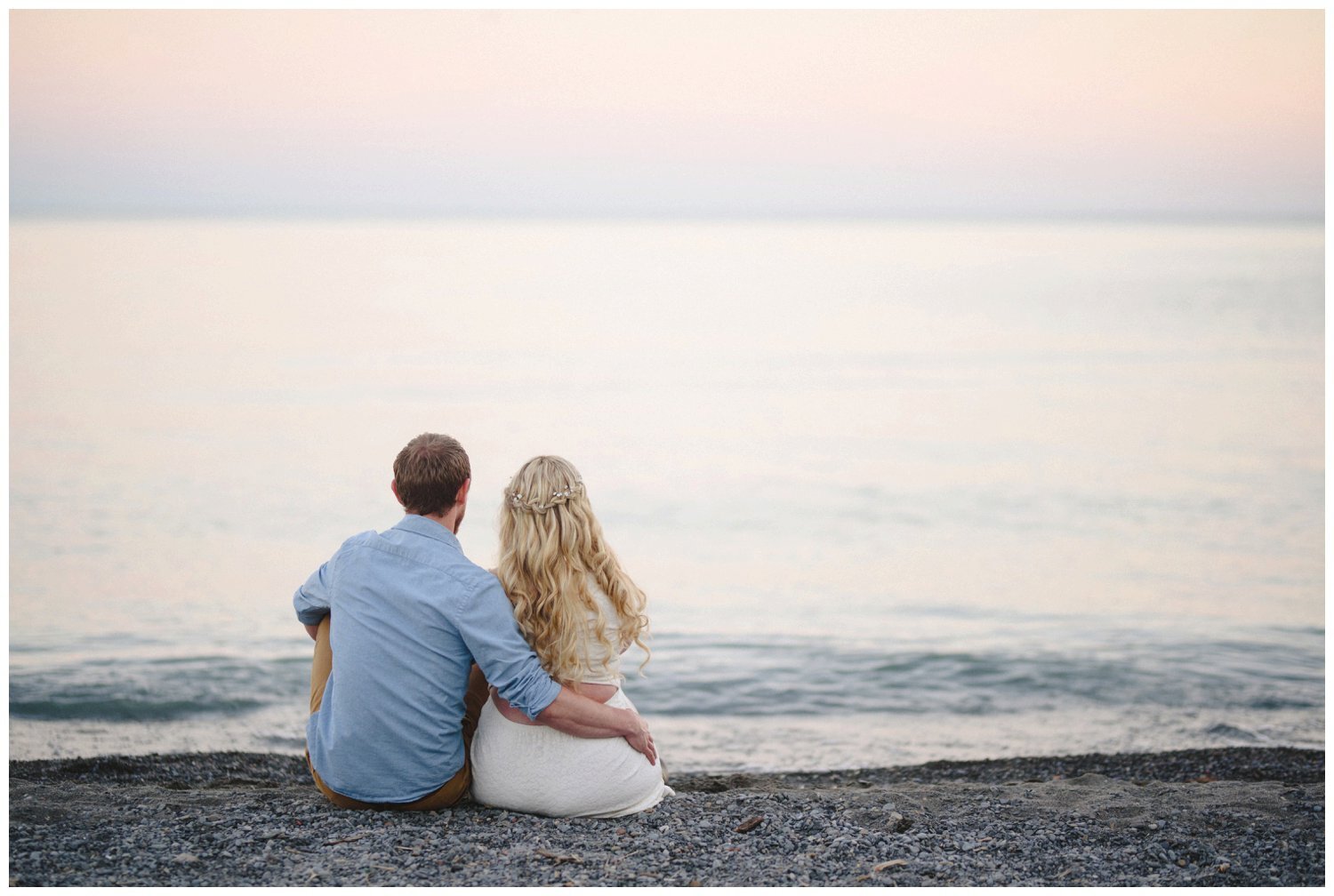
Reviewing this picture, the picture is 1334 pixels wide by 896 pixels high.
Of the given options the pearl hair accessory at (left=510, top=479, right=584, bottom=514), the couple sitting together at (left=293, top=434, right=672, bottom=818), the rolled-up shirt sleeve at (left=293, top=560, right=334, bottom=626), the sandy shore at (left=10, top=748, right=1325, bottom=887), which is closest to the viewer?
the sandy shore at (left=10, top=748, right=1325, bottom=887)

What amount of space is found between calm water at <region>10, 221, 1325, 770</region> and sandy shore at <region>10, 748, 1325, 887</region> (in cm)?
277

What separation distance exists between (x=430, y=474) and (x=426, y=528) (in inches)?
7.6

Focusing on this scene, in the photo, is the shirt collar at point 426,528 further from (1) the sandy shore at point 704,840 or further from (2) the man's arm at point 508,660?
(1) the sandy shore at point 704,840

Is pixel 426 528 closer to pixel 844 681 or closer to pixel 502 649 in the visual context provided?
pixel 502 649

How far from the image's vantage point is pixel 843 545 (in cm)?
1474

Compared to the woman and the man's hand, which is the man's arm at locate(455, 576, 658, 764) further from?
Answer: the man's hand

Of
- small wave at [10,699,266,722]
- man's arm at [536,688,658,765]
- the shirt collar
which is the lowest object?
small wave at [10,699,266,722]

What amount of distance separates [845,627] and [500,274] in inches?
2173

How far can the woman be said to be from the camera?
415 centimetres

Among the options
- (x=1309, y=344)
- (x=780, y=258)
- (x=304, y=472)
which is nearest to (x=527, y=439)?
(x=304, y=472)

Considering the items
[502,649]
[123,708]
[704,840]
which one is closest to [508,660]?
[502,649]

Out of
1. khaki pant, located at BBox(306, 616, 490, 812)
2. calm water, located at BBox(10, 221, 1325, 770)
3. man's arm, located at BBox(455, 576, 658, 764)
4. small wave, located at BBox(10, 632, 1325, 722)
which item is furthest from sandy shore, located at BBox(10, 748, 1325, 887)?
small wave, located at BBox(10, 632, 1325, 722)

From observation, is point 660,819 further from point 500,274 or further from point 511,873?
point 500,274

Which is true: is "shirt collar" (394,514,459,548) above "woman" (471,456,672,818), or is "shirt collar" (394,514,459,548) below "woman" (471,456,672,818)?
above
